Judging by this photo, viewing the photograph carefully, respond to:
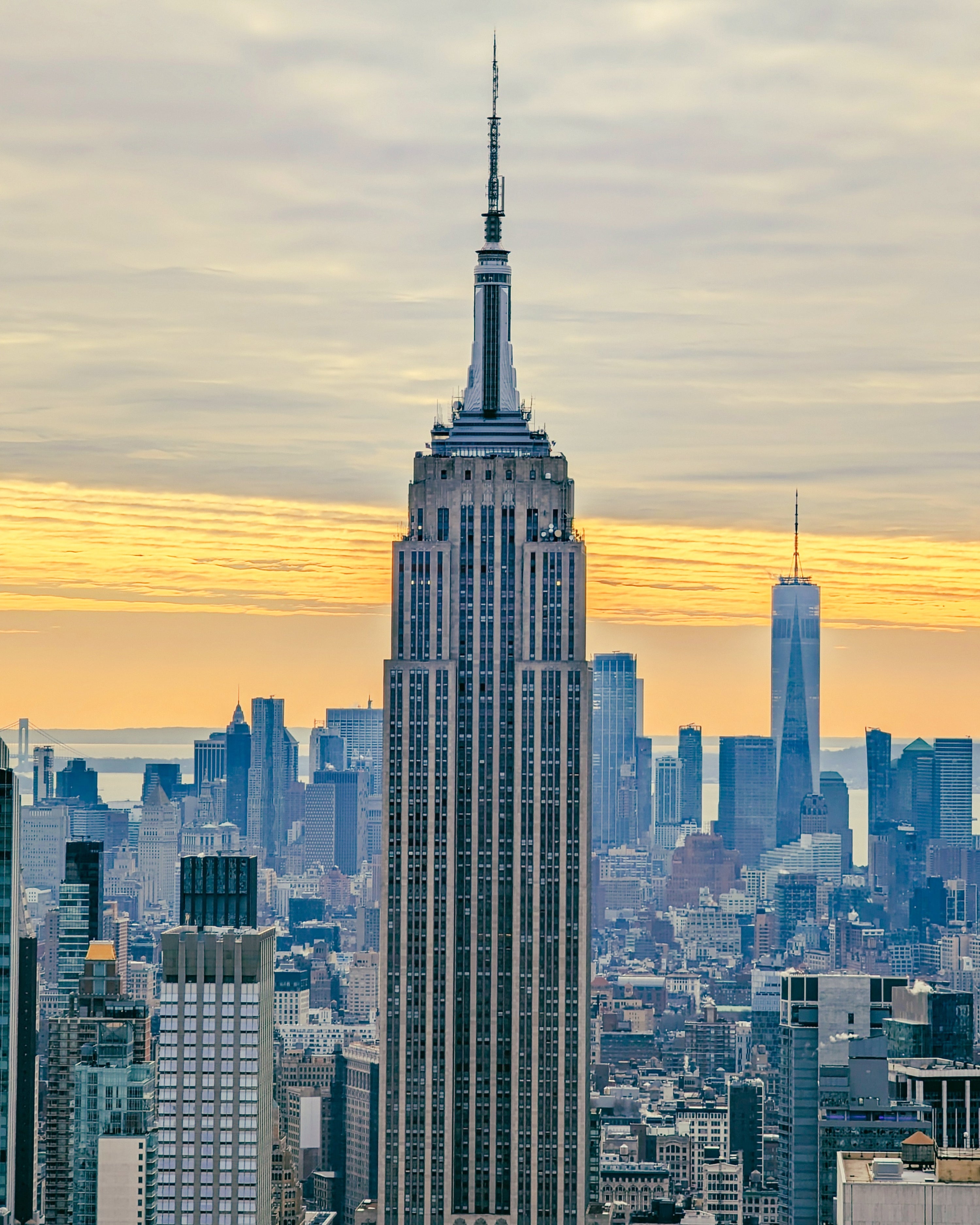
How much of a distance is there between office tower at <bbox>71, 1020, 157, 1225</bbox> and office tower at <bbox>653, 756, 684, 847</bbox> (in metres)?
82.0

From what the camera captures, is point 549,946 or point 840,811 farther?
point 840,811

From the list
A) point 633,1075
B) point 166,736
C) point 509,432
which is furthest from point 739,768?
point 509,432

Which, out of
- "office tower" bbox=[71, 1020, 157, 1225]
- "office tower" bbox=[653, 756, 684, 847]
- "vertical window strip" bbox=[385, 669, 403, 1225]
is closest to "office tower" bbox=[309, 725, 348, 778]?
"office tower" bbox=[653, 756, 684, 847]

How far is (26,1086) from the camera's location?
245 ft

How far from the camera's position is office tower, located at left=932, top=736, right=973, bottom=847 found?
133 m

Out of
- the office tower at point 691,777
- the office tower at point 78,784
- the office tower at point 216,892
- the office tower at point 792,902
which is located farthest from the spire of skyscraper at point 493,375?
the office tower at point 792,902

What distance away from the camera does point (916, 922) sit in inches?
5802

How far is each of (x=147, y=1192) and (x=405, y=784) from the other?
44.9 ft

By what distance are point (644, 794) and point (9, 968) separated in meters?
90.1

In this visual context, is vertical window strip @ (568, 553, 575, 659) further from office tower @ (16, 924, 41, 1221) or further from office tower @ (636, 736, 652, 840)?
office tower @ (636, 736, 652, 840)

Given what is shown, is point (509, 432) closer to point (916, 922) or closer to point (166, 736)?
point (166, 736)

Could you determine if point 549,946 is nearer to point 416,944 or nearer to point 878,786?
point 416,944

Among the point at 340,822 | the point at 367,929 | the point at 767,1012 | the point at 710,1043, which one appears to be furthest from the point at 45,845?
the point at 710,1043

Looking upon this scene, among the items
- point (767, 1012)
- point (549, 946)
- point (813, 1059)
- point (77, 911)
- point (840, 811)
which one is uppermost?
point (840, 811)
